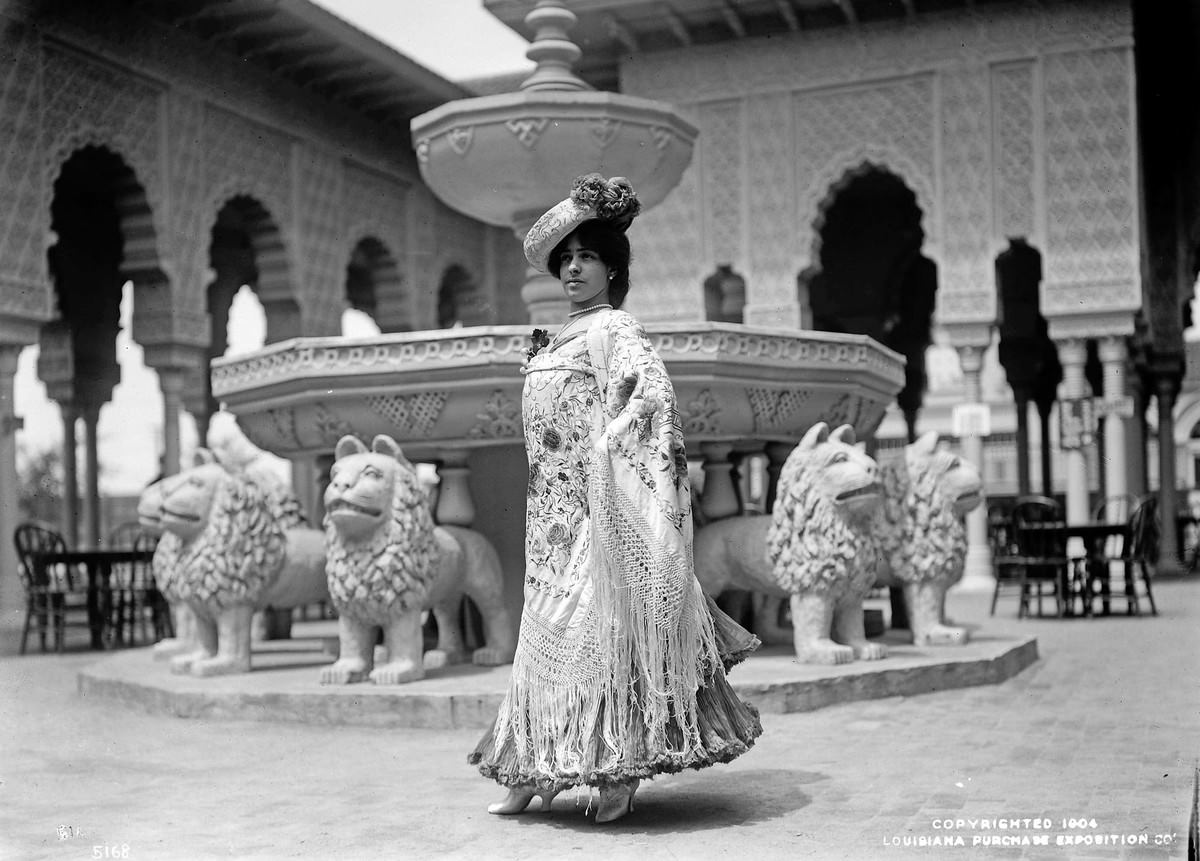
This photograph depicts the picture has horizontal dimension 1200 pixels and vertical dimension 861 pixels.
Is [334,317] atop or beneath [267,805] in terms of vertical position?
atop

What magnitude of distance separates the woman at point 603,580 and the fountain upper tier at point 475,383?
2.05 meters

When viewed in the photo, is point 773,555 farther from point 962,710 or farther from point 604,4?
point 604,4

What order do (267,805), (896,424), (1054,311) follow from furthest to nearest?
(896,424), (1054,311), (267,805)

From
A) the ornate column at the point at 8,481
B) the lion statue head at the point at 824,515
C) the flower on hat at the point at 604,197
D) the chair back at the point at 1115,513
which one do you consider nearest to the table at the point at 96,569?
the ornate column at the point at 8,481

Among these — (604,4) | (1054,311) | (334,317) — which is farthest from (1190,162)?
(334,317)

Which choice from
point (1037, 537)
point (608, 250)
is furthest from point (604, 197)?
point (1037, 537)

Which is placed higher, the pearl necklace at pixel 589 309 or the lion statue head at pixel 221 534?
the pearl necklace at pixel 589 309

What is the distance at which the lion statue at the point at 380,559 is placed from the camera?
18.7 feet

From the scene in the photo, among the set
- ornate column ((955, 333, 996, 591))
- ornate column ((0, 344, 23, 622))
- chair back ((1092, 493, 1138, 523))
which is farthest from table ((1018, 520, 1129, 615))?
ornate column ((0, 344, 23, 622))

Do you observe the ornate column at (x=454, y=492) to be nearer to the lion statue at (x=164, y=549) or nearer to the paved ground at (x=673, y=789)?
the lion statue at (x=164, y=549)

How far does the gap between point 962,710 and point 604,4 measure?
1319 cm

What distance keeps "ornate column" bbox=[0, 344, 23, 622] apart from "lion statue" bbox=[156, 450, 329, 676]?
22.2ft

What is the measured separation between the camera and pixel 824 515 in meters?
6.11

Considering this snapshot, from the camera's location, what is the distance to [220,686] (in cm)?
610
